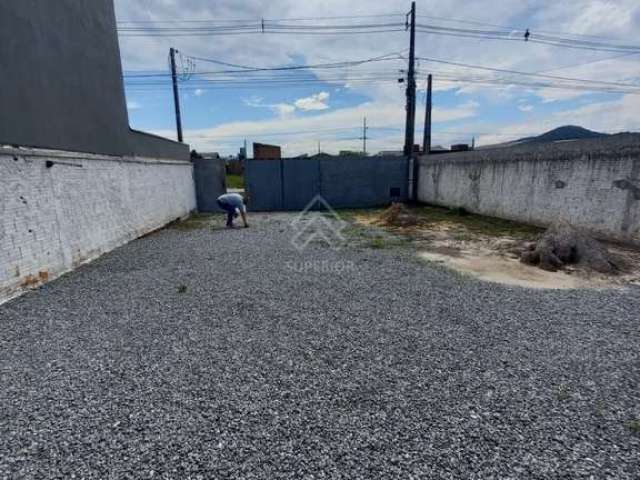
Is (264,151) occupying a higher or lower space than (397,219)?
higher

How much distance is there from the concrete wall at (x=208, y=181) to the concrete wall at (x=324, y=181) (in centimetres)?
130

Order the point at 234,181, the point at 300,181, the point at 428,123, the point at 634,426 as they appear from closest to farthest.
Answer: the point at 634,426 → the point at 300,181 → the point at 428,123 → the point at 234,181

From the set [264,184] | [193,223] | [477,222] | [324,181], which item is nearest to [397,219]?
[477,222]

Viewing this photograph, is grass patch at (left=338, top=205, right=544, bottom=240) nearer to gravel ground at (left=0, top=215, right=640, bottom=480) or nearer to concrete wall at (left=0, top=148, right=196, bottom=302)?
gravel ground at (left=0, top=215, right=640, bottom=480)

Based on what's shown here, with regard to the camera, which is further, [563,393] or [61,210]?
[61,210]

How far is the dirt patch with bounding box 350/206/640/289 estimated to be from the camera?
4.70 metres

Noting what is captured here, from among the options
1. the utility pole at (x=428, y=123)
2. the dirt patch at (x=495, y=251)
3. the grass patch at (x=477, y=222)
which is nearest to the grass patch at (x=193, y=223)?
the dirt patch at (x=495, y=251)

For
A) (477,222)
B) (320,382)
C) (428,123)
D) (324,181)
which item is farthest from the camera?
(428,123)

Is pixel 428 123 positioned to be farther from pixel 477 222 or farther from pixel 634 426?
pixel 634 426

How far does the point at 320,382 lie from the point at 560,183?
8.50 m

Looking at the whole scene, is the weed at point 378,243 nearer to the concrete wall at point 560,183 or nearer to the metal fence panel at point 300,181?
the concrete wall at point 560,183

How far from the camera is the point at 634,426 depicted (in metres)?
1.93

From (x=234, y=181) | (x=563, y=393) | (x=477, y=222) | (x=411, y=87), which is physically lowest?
(x=563, y=393)

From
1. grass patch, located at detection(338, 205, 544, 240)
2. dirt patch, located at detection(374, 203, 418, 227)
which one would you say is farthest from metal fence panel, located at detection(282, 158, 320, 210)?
dirt patch, located at detection(374, 203, 418, 227)
